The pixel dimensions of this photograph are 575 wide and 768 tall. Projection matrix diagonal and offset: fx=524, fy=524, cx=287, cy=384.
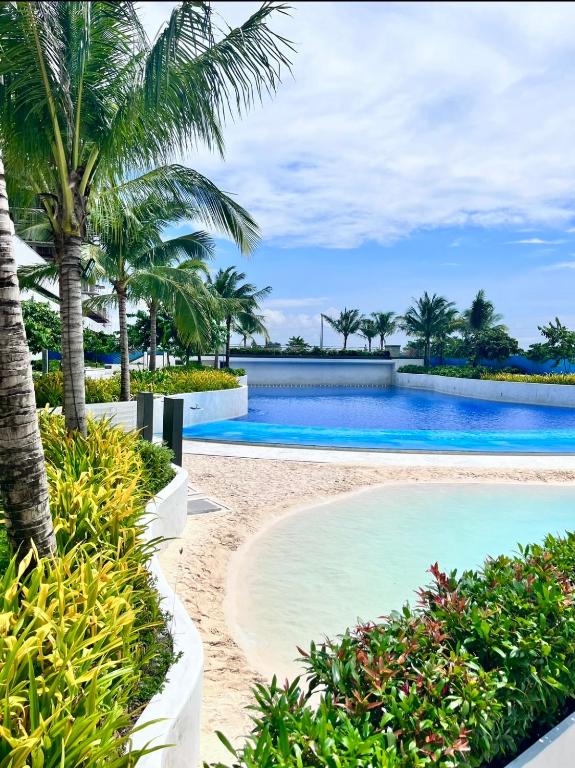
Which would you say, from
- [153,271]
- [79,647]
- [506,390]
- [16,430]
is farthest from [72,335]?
[506,390]

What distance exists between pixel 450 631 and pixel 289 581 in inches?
133

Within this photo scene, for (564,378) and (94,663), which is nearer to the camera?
(94,663)

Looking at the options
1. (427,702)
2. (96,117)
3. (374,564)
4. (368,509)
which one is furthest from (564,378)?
(427,702)

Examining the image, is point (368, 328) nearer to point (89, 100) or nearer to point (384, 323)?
point (384, 323)

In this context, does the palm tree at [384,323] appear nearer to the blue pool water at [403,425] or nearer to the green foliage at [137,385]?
the blue pool water at [403,425]

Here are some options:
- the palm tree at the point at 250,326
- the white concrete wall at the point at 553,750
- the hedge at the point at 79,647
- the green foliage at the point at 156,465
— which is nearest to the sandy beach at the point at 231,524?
the green foliage at the point at 156,465

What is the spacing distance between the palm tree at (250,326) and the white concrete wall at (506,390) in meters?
12.3

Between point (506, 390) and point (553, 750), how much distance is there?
29.0 meters

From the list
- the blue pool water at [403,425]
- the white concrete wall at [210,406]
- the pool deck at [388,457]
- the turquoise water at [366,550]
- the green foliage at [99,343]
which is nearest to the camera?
the turquoise water at [366,550]

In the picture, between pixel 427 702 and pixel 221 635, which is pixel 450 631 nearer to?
pixel 427 702

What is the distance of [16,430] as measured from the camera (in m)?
3.05

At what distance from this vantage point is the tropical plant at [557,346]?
33.5 m

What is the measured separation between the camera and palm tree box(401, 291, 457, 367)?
4319 cm

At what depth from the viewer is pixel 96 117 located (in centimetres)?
710
